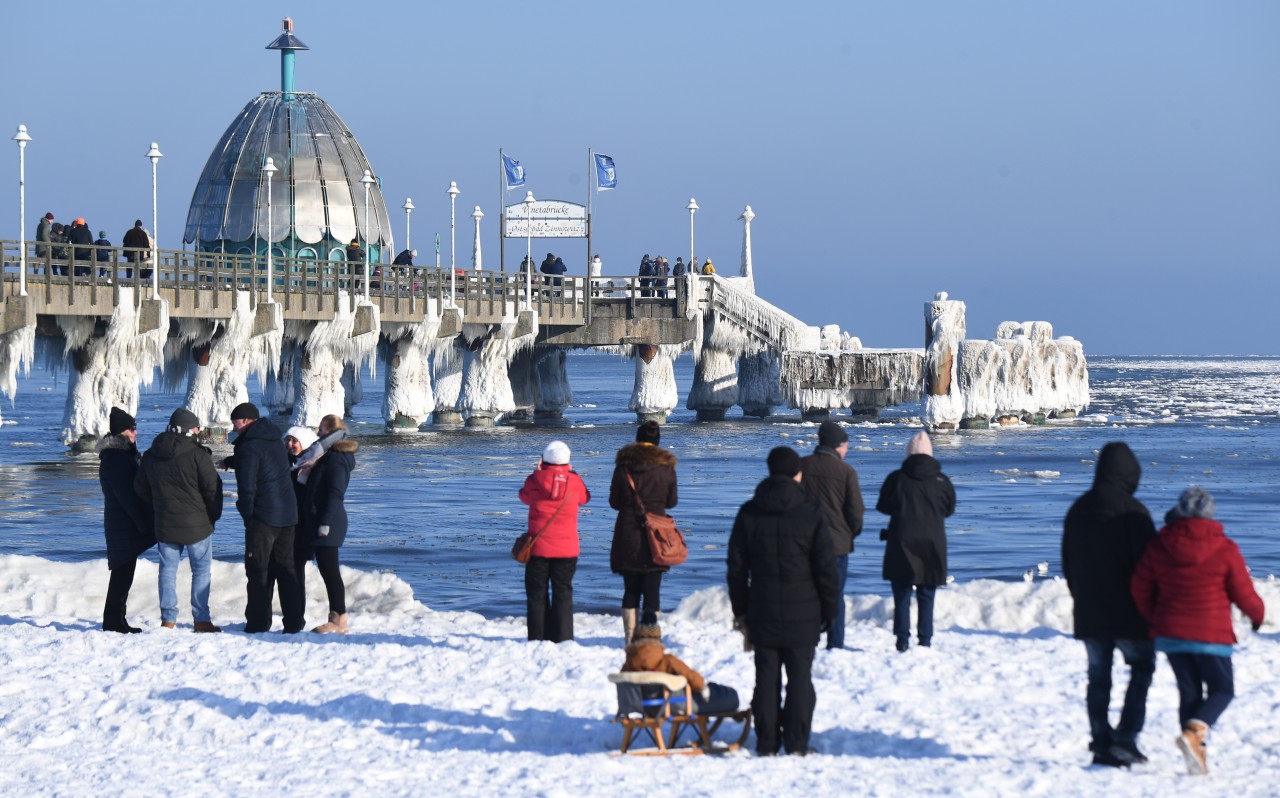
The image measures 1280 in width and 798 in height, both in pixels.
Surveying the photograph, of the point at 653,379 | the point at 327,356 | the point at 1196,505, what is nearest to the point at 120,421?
the point at 1196,505

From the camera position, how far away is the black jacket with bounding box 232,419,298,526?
1221 centimetres

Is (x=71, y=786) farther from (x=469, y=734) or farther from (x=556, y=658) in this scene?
(x=556, y=658)

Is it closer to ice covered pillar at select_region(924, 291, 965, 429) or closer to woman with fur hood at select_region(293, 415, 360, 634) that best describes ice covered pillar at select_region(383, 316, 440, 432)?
ice covered pillar at select_region(924, 291, 965, 429)

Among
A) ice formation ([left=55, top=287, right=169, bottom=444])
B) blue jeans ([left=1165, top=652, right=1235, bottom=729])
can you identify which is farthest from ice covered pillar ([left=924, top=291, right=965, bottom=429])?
blue jeans ([left=1165, top=652, right=1235, bottom=729])

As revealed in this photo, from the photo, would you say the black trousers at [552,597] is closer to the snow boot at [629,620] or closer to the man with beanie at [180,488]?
the snow boot at [629,620]

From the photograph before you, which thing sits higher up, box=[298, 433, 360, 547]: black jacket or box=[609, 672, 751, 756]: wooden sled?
box=[298, 433, 360, 547]: black jacket

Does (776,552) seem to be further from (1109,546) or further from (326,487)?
(326,487)

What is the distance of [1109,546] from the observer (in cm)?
869

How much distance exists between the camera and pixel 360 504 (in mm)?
28328

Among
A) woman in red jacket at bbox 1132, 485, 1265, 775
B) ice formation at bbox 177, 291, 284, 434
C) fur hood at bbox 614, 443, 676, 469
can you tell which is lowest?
woman in red jacket at bbox 1132, 485, 1265, 775

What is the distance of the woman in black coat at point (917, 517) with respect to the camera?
1141 centimetres

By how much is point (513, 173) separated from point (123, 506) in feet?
143

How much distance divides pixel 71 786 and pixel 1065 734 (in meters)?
5.00

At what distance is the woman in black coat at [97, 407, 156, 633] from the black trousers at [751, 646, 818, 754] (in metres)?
5.25
